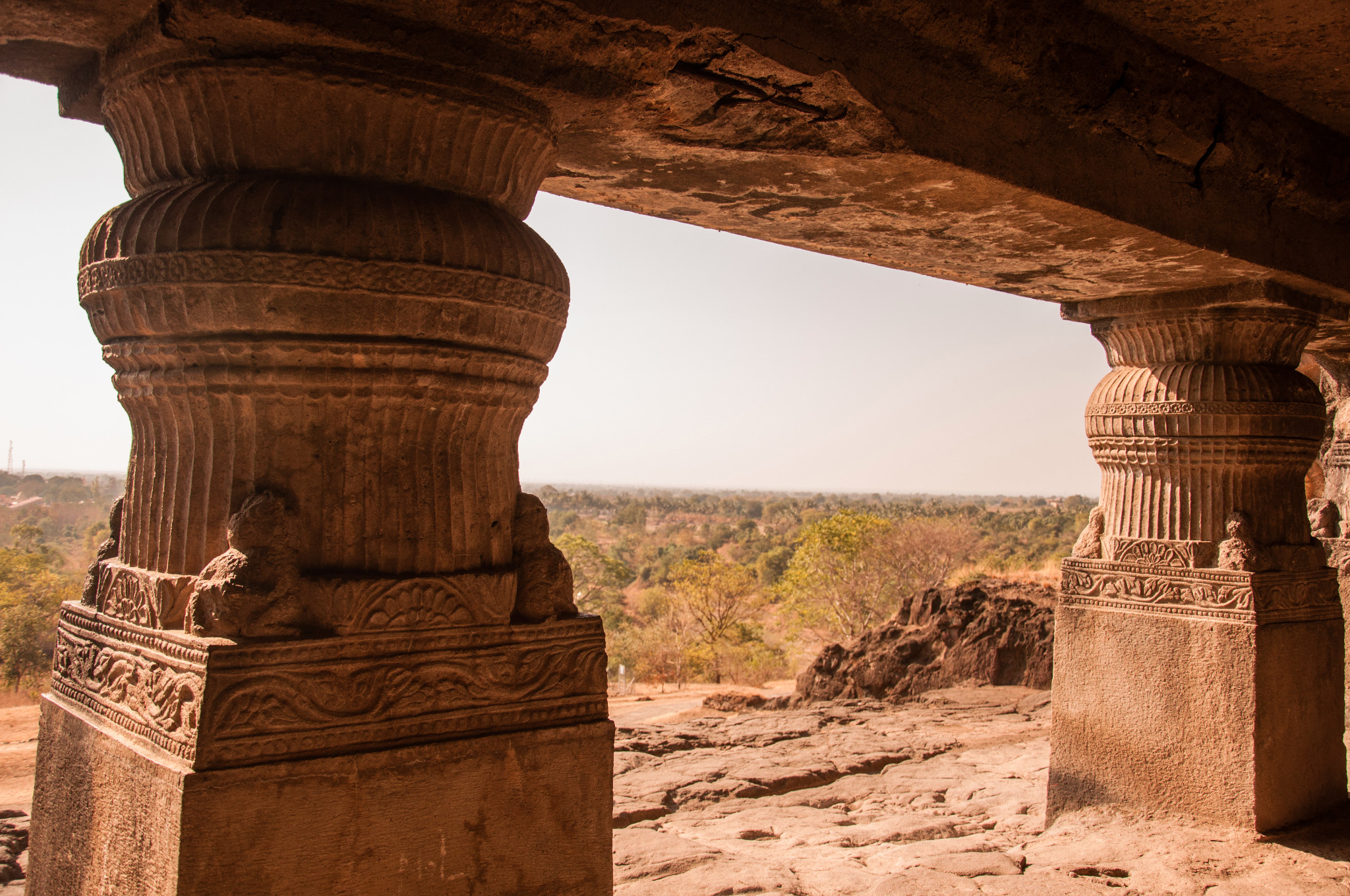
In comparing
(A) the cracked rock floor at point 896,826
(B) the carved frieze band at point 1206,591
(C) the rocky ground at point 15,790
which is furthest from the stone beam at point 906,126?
(C) the rocky ground at point 15,790

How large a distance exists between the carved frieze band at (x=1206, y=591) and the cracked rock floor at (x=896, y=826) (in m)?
0.82

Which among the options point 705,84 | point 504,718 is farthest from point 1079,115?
point 504,718

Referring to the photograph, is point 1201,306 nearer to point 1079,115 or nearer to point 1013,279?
point 1013,279

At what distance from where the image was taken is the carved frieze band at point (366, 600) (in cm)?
158

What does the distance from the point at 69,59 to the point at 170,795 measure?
53.0 inches

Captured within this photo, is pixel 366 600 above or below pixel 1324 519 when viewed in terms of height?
below

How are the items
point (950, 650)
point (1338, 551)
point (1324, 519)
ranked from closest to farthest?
point (1324, 519) → point (1338, 551) → point (950, 650)

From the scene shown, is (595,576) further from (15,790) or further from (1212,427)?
(1212,427)

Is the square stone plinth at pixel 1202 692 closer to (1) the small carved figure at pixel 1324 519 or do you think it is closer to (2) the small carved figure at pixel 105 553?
(1) the small carved figure at pixel 1324 519

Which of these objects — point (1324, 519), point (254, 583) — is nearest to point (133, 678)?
point (254, 583)

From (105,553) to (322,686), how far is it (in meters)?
0.62

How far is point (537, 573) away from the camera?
1.80 m

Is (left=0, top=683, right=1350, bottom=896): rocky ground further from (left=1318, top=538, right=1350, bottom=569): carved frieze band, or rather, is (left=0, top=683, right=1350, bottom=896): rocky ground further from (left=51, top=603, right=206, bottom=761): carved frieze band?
(left=51, top=603, right=206, bottom=761): carved frieze band

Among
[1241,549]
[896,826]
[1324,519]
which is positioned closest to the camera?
[1241,549]
